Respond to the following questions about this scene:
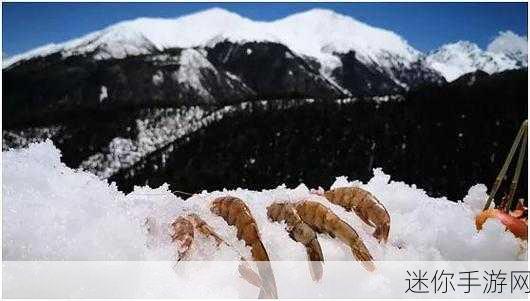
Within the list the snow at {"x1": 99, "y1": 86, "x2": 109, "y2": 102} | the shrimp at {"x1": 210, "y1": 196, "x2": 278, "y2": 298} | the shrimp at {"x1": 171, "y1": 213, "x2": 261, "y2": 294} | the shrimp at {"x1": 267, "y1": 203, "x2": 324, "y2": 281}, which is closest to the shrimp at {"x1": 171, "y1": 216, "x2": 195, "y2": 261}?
the shrimp at {"x1": 171, "y1": 213, "x2": 261, "y2": 294}

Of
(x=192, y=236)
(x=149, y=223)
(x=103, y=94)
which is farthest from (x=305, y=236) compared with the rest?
(x=103, y=94)

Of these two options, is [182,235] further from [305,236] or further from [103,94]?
[103,94]

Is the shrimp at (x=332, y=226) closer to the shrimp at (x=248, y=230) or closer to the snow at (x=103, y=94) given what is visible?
the shrimp at (x=248, y=230)

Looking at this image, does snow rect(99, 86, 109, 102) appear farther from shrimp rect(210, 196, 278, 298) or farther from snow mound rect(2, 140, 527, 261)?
shrimp rect(210, 196, 278, 298)

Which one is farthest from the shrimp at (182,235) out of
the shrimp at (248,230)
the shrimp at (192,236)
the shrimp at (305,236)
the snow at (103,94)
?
the snow at (103,94)

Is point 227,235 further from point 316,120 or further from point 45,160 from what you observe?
point 316,120

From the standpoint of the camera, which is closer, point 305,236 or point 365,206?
point 305,236
